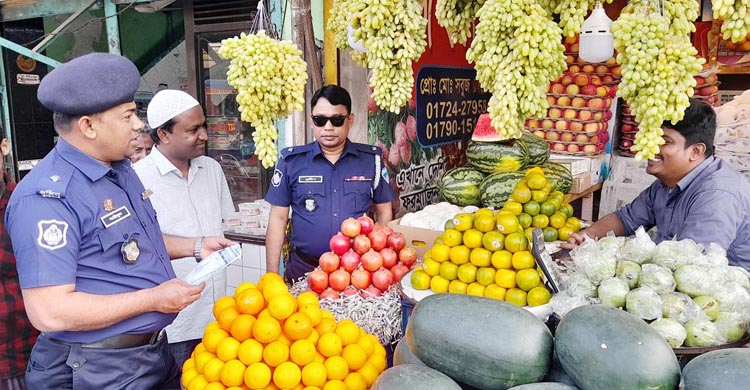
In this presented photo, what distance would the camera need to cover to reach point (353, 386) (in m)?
1.82

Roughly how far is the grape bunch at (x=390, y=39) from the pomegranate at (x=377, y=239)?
0.90 m

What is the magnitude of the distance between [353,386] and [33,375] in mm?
1304

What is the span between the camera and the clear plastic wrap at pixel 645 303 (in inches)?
68.4

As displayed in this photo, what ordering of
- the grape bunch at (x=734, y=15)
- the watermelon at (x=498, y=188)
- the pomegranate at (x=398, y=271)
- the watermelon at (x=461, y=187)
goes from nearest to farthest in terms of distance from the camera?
the grape bunch at (x=734, y=15) → the pomegranate at (x=398, y=271) → the watermelon at (x=498, y=188) → the watermelon at (x=461, y=187)

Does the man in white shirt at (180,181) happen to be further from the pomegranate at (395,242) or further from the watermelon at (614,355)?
the watermelon at (614,355)

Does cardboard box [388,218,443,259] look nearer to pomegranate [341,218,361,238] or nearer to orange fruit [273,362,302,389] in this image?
pomegranate [341,218,361,238]

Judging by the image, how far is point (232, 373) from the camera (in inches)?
68.4

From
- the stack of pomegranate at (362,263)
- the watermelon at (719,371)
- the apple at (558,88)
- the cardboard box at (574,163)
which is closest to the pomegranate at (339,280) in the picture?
the stack of pomegranate at (362,263)

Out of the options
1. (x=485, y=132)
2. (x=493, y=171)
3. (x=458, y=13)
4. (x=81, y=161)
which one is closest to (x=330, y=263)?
(x=81, y=161)

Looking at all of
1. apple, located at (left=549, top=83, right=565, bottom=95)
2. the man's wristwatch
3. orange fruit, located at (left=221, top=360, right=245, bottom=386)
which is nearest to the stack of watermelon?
apple, located at (left=549, top=83, right=565, bottom=95)

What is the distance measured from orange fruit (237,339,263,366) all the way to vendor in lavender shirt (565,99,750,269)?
1780 millimetres

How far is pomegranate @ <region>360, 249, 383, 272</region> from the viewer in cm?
271

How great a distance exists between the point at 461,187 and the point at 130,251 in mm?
2666

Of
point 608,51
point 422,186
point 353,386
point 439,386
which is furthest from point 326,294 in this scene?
point 422,186
